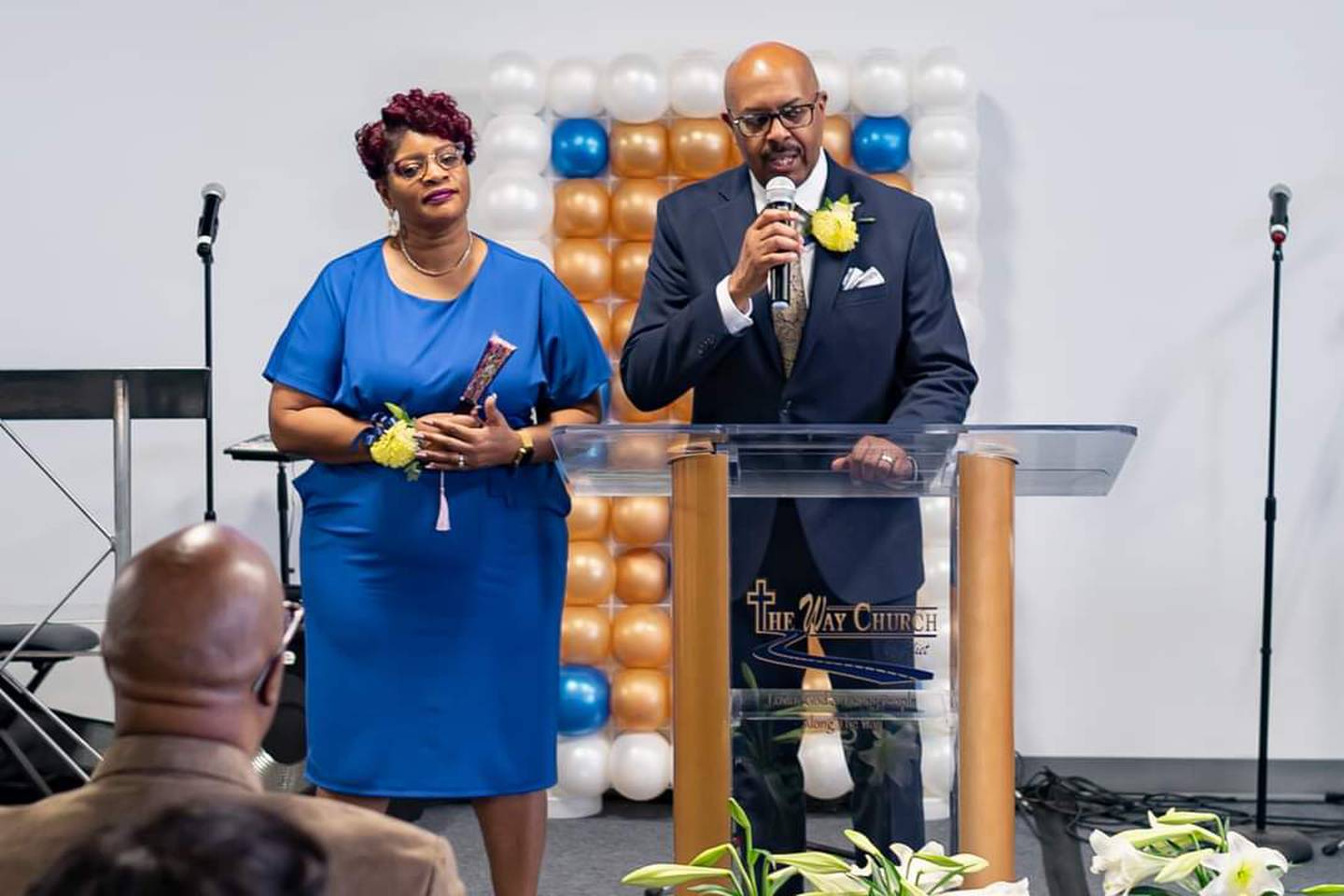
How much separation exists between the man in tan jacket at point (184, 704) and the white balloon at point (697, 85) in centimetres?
386

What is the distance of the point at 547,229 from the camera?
483cm

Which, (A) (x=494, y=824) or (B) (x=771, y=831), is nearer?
(B) (x=771, y=831)

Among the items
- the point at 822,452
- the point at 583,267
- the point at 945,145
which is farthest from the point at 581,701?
the point at 822,452

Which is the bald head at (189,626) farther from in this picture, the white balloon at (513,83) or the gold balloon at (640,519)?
the white balloon at (513,83)

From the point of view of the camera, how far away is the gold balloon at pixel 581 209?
484 cm

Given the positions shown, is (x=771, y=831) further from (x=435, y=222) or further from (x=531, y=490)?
(x=435, y=222)

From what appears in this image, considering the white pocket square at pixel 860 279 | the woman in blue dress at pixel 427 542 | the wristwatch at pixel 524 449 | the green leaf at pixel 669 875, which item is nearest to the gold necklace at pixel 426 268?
the woman in blue dress at pixel 427 542

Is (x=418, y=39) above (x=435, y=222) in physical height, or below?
above

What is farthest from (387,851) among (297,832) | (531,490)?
(531,490)

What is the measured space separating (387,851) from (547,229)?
12.6 ft

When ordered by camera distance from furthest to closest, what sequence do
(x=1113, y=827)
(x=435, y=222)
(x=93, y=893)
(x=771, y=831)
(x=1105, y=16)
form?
(x=1105, y=16), (x=1113, y=827), (x=435, y=222), (x=771, y=831), (x=93, y=893)

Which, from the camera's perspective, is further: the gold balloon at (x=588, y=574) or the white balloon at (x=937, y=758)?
the gold balloon at (x=588, y=574)

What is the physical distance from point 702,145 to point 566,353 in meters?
1.73

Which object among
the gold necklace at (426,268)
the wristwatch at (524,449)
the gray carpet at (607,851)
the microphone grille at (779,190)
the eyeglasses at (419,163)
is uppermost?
the eyeglasses at (419,163)
